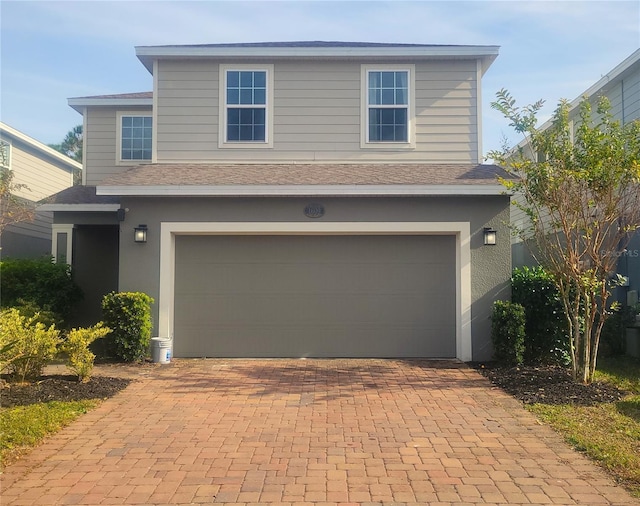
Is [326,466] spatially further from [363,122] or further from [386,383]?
[363,122]

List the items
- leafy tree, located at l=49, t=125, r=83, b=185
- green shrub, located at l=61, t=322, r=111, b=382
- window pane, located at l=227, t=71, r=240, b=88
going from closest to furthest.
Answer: green shrub, located at l=61, t=322, r=111, b=382 → window pane, located at l=227, t=71, r=240, b=88 → leafy tree, located at l=49, t=125, r=83, b=185

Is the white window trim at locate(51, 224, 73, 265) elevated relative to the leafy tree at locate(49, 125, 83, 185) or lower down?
lower down

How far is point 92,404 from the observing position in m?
7.16

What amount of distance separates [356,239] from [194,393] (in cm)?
410

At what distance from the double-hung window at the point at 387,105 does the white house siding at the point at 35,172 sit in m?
10.2

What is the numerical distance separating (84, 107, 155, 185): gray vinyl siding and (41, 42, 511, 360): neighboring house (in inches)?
115

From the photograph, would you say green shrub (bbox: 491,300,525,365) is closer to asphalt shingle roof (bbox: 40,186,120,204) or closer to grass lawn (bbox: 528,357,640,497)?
grass lawn (bbox: 528,357,640,497)

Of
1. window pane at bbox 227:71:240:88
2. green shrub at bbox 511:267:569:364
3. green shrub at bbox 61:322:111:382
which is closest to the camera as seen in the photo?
green shrub at bbox 61:322:111:382

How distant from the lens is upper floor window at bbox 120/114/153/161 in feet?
45.8

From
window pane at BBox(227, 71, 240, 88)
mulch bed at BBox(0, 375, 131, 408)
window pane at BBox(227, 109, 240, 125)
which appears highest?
window pane at BBox(227, 71, 240, 88)

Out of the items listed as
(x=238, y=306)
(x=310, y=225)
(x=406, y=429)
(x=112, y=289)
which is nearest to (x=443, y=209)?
(x=310, y=225)

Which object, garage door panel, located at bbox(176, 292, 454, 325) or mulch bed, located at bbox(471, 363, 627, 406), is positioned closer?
mulch bed, located at bbox(471, 363, 627, 406)

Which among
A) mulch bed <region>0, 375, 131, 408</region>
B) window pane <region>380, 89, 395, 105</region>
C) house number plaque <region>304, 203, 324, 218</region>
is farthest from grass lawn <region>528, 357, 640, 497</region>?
window pane <region>380, 89, 395, 105</region>

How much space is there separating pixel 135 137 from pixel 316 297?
648 cm
